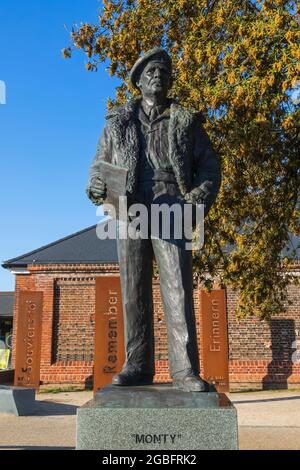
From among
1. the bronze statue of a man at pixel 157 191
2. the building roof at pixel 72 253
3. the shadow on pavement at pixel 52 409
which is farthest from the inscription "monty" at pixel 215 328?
the bronze statue of a man at pixel 157 191

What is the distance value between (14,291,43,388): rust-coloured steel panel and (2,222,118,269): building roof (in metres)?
1.98

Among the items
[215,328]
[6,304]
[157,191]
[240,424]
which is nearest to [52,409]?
[240,424]

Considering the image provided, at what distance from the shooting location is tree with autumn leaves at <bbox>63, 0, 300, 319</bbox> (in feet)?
21.5

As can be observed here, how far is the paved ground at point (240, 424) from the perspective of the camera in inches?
256

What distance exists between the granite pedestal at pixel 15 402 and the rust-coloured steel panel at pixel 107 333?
2.27 m

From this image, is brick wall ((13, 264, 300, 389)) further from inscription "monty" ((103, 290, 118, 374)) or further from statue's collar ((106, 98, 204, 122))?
statue's collar ((106, 98, 204, 122))

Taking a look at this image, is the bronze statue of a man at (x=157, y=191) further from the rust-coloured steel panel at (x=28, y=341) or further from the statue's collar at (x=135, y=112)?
the rust-coloured steel panel at (x=28, y=341)

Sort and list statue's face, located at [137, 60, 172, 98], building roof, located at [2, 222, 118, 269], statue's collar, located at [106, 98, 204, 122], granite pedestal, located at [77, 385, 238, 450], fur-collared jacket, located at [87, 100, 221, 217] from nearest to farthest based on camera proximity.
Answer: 1. granite pedestal, located at [77, 385, 238, 450]
2. fur-collared jacket, located at [87, 100, 221, 217]
3. statue's collar, located at [106, 98, 204, 122]
4. statue's face, located at [137, 60, 172, 98]
5. building roof, located at [2, 222, 118, 269]

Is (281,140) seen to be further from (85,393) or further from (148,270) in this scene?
(85,393)

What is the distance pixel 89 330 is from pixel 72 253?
278cm

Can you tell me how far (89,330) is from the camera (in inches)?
581

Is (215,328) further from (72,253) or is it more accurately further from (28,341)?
(72,253)

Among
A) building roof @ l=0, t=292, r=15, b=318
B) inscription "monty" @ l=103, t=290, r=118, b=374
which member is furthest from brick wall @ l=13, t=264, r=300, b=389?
building roof @ l=0, t=292, r=15, b=318

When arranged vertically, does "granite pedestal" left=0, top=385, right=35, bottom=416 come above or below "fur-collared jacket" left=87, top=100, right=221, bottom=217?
below
